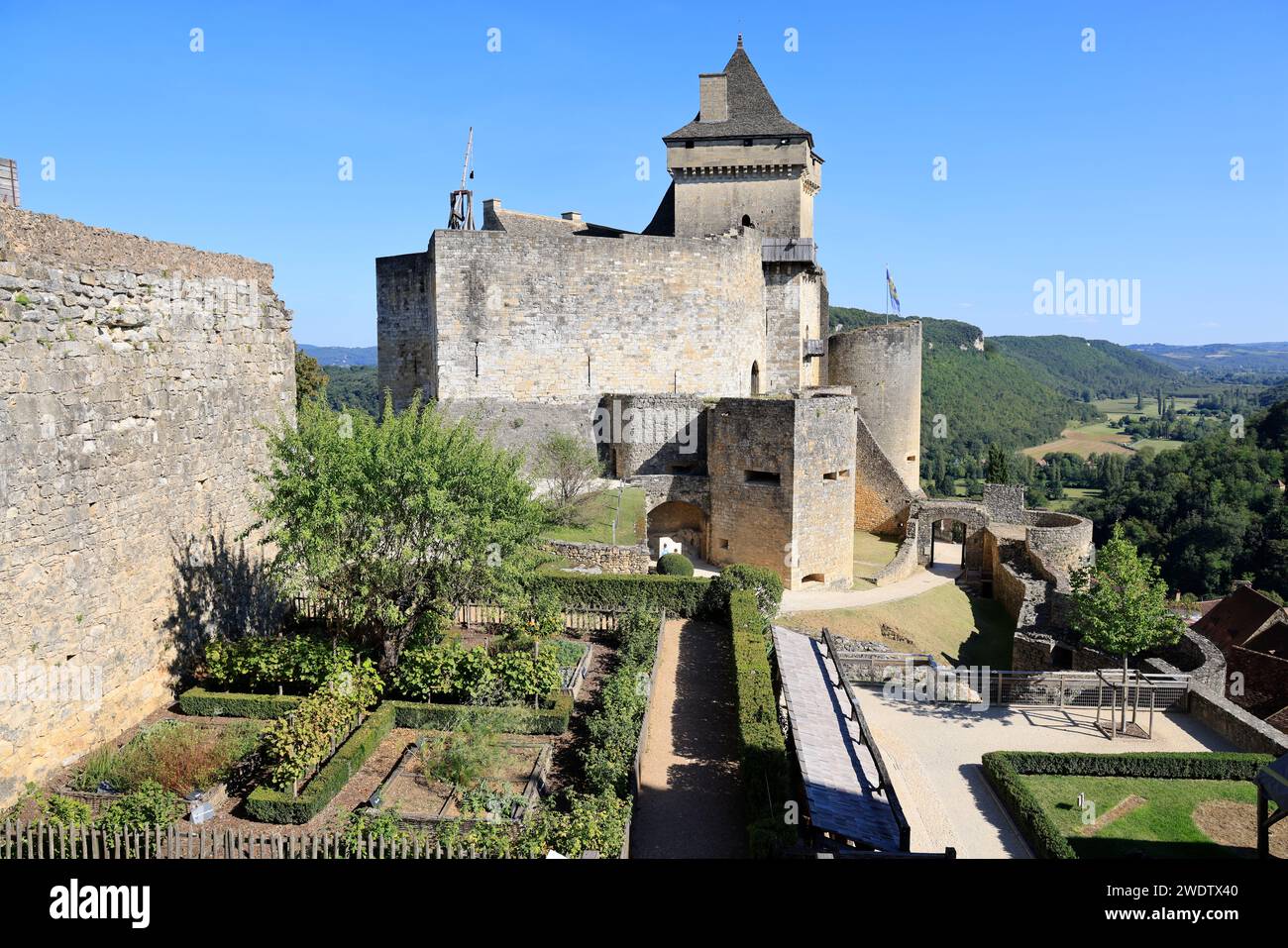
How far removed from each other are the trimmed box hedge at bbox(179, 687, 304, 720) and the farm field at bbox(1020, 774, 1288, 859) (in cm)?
1136

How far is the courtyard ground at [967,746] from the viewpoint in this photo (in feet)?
45.3

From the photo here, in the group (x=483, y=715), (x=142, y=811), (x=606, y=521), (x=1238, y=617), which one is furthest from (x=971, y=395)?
(x=142, y=811)

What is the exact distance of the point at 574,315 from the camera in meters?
30.0

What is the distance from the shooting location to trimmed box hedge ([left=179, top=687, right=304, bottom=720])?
12852 millimetres

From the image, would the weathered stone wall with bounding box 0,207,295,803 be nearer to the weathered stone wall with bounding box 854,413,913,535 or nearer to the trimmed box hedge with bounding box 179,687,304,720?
the trimmed box hedge with bounding box 179,687,304,720

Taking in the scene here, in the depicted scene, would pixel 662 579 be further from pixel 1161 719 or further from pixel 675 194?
pixel 675 194

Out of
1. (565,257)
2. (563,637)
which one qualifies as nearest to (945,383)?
(565,257)

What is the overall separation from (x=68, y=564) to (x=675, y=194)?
93.8ft

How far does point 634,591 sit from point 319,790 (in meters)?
9.88

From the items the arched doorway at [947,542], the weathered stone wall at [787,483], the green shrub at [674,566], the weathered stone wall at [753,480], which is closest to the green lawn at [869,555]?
the weathered stone wall at [787,483]

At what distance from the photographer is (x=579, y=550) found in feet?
74.4

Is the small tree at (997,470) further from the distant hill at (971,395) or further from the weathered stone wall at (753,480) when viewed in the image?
the distant hill at (971,395)

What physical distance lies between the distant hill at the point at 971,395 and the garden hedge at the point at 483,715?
62.3 metres

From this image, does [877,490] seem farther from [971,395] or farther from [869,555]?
[971,395]
